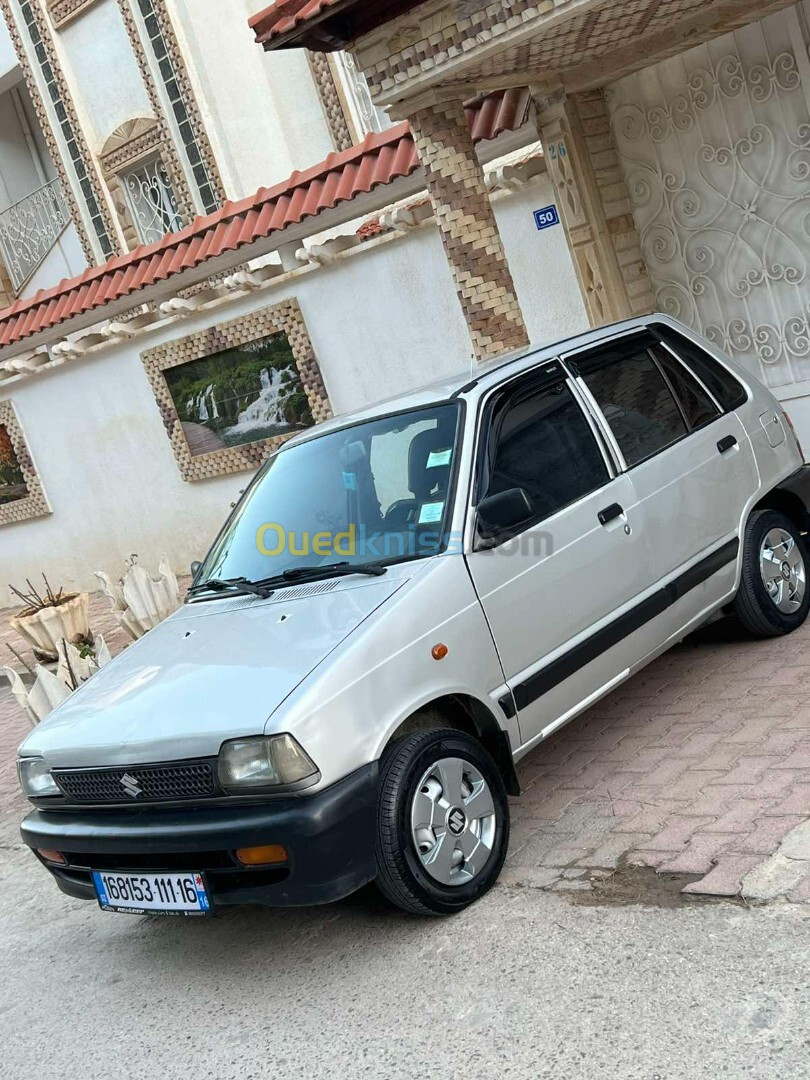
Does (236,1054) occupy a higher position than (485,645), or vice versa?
(485,645)

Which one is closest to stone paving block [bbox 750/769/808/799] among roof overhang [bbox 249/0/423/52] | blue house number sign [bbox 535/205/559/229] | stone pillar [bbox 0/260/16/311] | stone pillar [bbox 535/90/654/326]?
roof overhang [bbox 249/0/423/52]

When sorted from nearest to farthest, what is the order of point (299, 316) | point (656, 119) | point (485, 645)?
point (485, 645)
point (656, 119)
point (299, 316)

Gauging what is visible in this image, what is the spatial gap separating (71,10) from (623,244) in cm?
1349

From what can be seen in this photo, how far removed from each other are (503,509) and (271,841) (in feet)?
5.03

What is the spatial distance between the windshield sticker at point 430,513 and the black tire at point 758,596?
1.92m

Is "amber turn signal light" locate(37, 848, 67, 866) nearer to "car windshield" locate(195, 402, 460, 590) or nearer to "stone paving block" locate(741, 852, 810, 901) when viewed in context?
"car windshield" locate(195, 402, 460, 590)

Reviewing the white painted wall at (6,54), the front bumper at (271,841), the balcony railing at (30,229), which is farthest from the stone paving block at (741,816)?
the white painted wall at (6,54)

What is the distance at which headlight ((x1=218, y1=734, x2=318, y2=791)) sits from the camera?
3885mm

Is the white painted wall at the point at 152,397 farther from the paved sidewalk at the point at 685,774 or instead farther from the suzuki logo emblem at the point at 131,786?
the suzuki logo emblem at the point at 131,786

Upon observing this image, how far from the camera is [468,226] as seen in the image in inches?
320

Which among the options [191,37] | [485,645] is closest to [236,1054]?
[485,645]

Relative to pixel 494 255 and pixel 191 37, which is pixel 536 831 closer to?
pixel 494 255

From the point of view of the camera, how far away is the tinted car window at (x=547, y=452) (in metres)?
5.02

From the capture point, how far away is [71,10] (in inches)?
764
